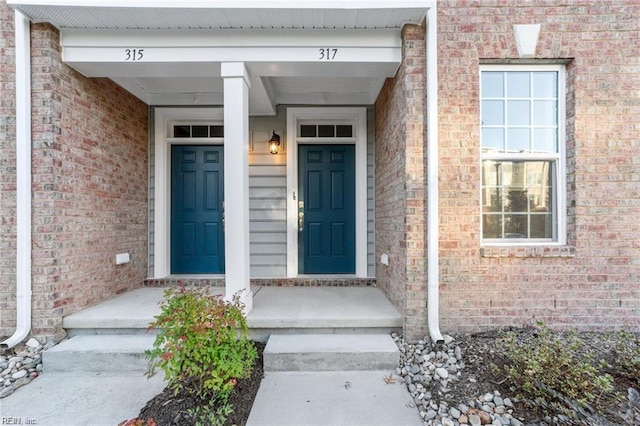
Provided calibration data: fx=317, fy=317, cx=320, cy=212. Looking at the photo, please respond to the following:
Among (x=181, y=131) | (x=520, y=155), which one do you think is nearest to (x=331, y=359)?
(x=520, y=155)

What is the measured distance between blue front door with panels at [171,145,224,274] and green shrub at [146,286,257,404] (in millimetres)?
2294

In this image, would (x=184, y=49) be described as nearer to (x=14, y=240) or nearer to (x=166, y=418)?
(x=14, y=240)

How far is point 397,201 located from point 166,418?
2.46 metres

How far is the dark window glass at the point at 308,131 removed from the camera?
4.29 metres

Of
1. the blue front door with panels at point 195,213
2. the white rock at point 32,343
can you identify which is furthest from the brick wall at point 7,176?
the blue front door with panels at point 195,213

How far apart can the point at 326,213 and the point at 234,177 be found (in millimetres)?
1707

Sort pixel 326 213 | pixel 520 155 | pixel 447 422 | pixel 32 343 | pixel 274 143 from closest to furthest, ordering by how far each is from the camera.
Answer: pixel 447 422, pixel 32 343, pixel 520 155, pixel 274 143, pixel 326 213

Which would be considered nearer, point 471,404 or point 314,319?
point 471,404

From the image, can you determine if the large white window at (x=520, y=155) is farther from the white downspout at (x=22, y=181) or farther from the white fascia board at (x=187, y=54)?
the white downspout at (x=22, y=181)

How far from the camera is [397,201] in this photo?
3086 mm

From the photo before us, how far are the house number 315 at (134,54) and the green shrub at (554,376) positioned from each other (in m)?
3.87

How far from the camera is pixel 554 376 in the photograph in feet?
6.52

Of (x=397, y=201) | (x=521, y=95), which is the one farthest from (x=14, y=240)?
(x=521, y=95)

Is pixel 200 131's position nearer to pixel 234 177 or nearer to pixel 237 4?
pixel 234 177
